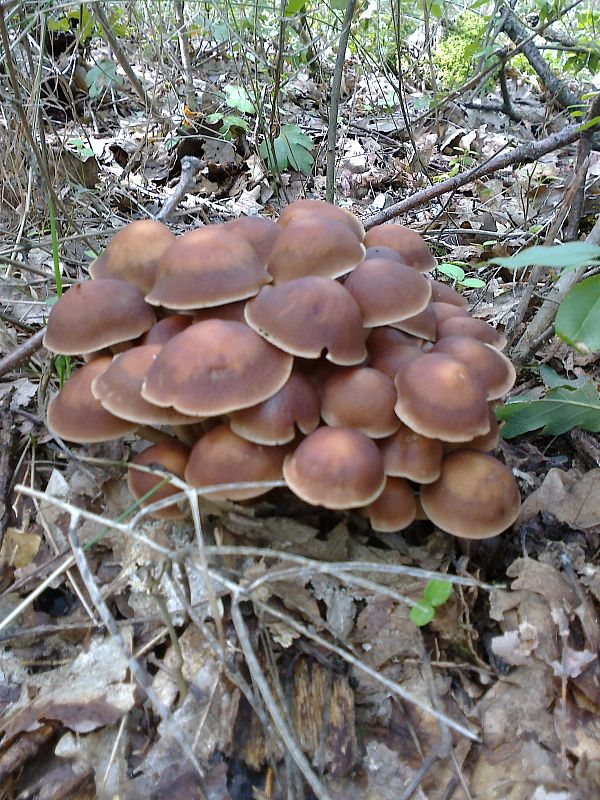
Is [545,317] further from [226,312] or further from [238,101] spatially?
[238,101]

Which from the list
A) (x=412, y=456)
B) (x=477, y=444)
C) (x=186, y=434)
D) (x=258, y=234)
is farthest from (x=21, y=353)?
(x=477, y=444)

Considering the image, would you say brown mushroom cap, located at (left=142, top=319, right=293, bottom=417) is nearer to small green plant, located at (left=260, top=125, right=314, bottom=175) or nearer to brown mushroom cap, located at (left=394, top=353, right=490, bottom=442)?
brown mushroom cap, located at (left=394, top=353, right=490, bottom=442)

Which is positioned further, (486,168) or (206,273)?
(486,168)

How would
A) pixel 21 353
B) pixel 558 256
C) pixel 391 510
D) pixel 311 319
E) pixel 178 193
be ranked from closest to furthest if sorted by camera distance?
pixel 558 256 → pixel 311 319 → pixel 391 510 → pixel 21 353 → pixel 178 193

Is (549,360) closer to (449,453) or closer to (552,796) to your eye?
(449,453)

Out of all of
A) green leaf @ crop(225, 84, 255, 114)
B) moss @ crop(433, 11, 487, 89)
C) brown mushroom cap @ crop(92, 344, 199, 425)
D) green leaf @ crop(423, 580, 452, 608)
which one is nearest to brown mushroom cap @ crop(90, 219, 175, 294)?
brown mushroom cap @ crop(92, 344, 199, 425)

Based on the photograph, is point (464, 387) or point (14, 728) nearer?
point (14, 728)

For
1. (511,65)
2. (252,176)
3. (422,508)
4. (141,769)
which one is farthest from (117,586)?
(511,65)
